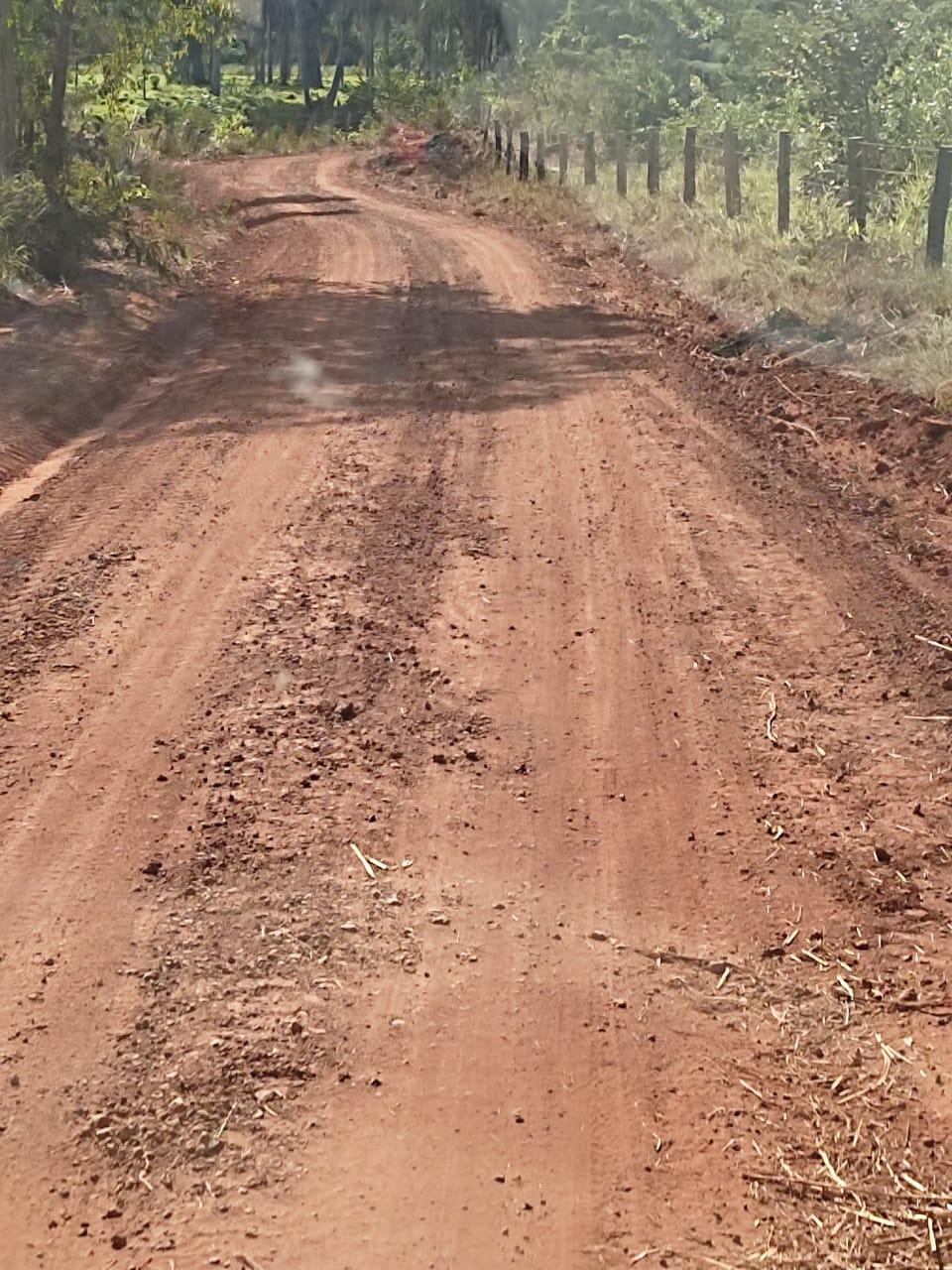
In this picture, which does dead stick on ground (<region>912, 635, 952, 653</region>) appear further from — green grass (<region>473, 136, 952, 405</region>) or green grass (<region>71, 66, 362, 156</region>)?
green grass (<region>71, 66, 362, 156</region>)

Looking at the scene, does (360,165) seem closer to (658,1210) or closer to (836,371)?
(836,371)

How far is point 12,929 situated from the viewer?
393 centimetres

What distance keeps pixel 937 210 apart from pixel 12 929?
1082 centimetres

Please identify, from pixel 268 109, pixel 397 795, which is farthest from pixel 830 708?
pixel 268 109

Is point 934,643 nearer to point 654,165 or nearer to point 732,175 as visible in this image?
point 732,175

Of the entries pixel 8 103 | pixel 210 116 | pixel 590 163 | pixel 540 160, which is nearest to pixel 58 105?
pixel 8 103


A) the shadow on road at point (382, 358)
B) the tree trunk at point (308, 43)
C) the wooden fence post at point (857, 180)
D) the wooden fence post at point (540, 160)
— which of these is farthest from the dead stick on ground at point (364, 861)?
the tree trunk at point (308, 43)

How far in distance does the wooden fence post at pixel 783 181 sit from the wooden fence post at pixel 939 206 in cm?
374

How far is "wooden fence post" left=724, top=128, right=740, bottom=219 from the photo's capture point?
59.6ft

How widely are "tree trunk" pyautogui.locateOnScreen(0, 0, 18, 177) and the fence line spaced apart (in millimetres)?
8869

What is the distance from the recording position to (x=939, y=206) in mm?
12102

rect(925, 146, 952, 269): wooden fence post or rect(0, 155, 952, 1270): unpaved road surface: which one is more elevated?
rect(925, 146, 952, 269): wooden fence post

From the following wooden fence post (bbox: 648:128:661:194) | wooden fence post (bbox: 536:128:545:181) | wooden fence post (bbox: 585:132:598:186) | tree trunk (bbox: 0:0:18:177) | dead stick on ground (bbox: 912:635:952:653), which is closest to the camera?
dead stick on ground (bbox: 912:635:952:653)

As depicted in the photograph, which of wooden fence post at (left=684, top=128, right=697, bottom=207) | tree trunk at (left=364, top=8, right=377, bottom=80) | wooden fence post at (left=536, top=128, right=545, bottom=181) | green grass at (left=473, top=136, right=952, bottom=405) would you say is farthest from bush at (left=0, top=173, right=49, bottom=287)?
tree trunk at (left=364, top=8, right=377, bottom=80)
